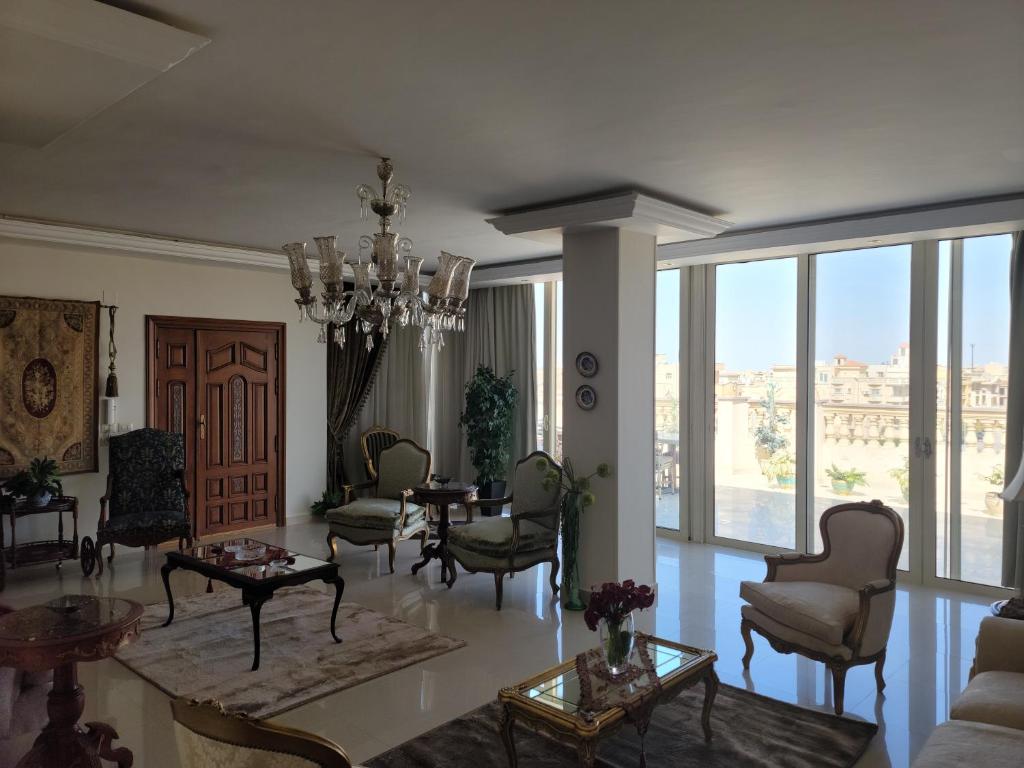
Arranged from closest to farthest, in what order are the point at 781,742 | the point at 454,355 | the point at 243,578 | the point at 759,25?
the point at 759,25, the point at 781,742, the point at 243,578, the point at 454,355

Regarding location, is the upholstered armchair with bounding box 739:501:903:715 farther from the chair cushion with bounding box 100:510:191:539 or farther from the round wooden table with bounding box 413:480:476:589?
the chair cushion with bounding box 100:510:191:539

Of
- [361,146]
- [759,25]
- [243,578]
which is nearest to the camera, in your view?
[759,25]

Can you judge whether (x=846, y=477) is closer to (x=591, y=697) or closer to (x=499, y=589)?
(x=499, y=589)

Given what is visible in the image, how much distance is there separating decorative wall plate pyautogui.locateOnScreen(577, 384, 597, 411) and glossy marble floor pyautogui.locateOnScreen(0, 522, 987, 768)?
1.42 meters

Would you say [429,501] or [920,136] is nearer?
[920,136]

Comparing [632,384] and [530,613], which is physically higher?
[632,384]

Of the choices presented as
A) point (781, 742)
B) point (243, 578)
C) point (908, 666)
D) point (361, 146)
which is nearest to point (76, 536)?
point (243, 578)

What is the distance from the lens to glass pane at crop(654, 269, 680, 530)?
24.6ft

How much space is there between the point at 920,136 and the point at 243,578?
412 centimetres

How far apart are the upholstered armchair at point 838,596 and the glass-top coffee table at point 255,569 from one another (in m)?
2.41

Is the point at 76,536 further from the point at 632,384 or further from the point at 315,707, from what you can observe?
the point at 632,384

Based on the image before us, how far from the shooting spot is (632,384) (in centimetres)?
536

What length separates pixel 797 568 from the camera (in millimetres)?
4391

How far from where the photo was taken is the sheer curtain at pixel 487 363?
342 inches
